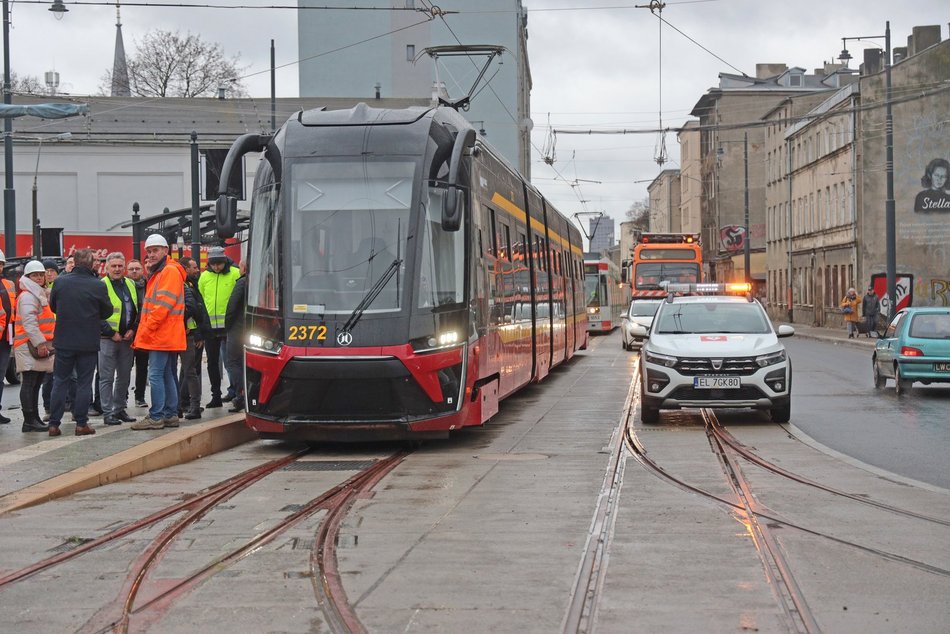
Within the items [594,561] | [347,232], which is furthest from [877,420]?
[594,561]

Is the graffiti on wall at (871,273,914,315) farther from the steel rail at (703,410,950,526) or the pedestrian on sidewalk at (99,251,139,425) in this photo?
the pedestrian on sidewalk at (99,251,139,425)

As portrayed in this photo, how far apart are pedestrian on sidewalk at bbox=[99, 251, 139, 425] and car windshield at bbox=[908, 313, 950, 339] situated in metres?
12.9

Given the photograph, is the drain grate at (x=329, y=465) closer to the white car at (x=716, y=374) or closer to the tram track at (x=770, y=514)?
the tram track at (x=770, y=514)

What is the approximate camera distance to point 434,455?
12.9 meters

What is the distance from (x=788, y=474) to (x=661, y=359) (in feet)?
15.3

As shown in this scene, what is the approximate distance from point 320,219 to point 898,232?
4510 centimetres

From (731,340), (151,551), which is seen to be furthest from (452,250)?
(151,551)

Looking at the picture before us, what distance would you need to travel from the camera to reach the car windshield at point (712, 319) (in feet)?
56.2

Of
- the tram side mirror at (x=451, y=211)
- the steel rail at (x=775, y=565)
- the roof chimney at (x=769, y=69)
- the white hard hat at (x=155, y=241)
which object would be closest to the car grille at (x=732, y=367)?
the steel rail at (x=775, y=565)

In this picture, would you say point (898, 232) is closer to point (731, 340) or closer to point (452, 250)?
point (731, 340)

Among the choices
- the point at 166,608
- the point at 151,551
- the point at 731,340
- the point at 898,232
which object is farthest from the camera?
the point at 898,232

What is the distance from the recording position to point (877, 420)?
1697 centimetres

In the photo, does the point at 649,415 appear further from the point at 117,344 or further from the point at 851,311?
the point at 851,311

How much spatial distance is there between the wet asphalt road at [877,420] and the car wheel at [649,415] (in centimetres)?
177
